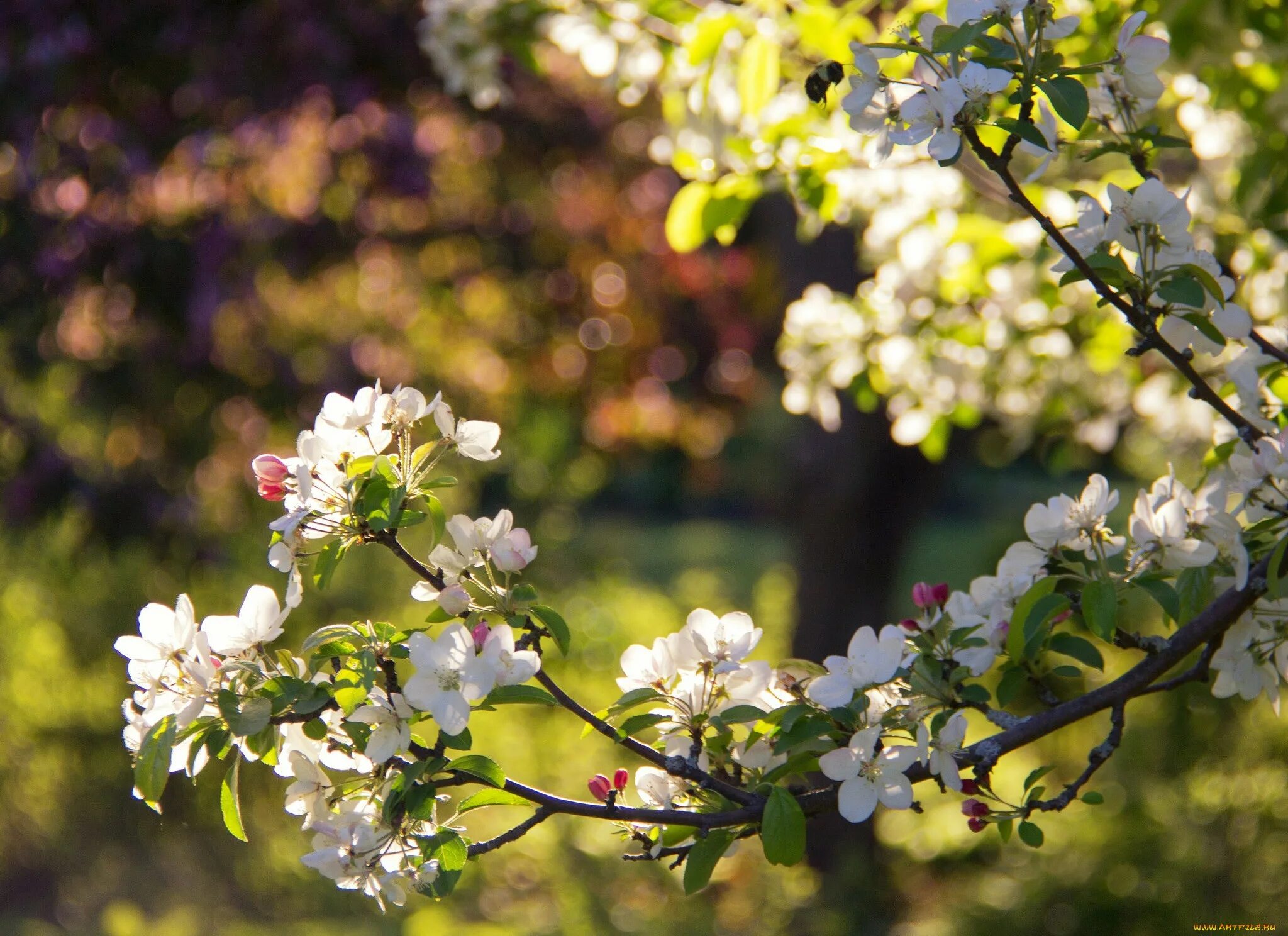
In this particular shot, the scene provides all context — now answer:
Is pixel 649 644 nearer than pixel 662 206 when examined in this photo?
No

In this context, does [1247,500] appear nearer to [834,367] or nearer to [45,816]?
[834,367]

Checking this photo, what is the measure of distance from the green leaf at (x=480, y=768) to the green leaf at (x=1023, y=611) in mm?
441

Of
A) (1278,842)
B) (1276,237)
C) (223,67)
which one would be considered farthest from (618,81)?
(1278,842)

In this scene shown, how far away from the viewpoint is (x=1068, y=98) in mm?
845

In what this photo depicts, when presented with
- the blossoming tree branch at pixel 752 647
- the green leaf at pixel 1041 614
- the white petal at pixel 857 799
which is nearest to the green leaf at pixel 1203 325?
the blossoming tree branch at pixel 752 647

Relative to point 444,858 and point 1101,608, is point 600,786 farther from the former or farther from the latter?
point 1101,608

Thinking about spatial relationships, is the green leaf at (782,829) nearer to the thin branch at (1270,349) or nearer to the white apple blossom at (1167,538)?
the white apple blossom at (1167,538)

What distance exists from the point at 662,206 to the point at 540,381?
2.44 ft

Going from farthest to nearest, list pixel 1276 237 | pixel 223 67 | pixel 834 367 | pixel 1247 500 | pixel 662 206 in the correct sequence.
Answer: pixel 662 206 → pixel 223 67 → pixel 834 367 → pixel 1276 237 → pixel 1247 500

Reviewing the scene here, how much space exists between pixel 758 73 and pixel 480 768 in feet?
3.06

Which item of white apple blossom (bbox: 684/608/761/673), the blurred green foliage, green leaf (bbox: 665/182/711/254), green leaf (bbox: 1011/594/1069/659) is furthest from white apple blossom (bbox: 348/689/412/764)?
the blurred green foliage

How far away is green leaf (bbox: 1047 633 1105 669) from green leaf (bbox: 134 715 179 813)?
70 cm

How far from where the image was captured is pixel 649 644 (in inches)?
190

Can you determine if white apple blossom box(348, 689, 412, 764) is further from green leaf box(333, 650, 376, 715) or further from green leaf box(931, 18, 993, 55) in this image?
green leaf box(931, 18, 993, 55)
